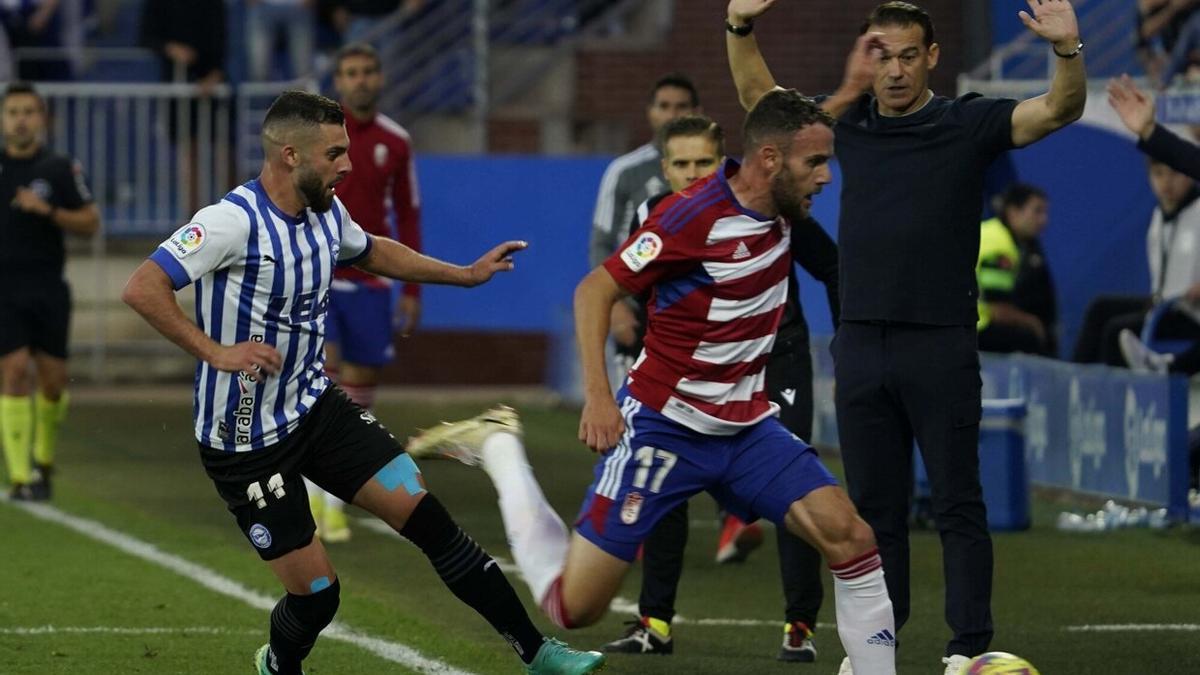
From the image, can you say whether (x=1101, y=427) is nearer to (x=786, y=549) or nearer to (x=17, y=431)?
(x=786, y=549)

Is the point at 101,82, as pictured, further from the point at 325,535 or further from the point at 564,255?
the point at 325,535

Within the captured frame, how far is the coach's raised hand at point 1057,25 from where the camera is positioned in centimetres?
701

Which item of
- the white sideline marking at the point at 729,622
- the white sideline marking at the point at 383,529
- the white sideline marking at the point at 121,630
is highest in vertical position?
the white sideline marking at the point at 729,622

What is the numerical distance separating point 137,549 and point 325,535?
3.18 feet

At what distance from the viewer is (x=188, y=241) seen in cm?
675

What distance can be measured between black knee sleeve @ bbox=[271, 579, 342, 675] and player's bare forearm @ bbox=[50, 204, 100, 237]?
237 inches

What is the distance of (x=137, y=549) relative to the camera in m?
10.8

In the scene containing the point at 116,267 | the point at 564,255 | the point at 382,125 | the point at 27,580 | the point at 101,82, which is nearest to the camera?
the point at 27,580

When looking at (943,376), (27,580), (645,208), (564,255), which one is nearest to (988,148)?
(943,376)

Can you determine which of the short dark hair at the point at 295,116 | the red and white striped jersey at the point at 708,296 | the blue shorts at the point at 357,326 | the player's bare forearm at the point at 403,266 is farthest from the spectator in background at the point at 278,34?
the red and white striped jersey at the point at 708,296

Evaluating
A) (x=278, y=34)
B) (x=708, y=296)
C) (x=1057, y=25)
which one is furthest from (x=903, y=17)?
(x=278, y=34)

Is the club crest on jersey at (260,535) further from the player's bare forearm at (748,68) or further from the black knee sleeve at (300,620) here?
the player's bare forearm at (748,68)

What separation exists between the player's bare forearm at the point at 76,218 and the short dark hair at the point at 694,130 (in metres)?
5.10

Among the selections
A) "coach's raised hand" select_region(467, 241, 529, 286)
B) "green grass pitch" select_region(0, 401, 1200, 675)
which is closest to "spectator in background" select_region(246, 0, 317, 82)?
"green grass pitch" select_region(0, 401, 1200, 675)
